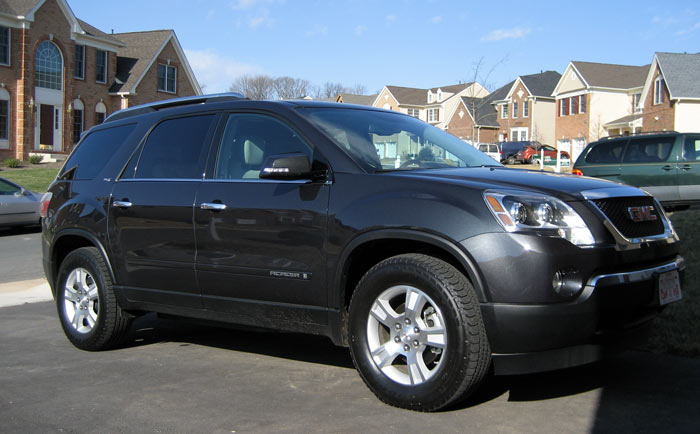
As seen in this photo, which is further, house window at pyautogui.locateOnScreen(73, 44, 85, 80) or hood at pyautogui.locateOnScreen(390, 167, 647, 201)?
house window at pyautogui.locateOnScreen(73, 44, 85, 80)

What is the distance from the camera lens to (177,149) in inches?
212

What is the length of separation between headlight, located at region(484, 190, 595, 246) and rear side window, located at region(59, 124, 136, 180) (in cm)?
354

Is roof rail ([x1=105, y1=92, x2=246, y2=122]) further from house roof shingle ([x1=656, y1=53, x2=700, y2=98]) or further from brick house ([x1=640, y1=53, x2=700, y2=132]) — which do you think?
house roof shingle ([x1=656, y1=53, x2=700, y2=98])

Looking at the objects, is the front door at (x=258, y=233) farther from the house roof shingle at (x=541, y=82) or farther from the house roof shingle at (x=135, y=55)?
the house roof shingle at (x=541, y=82)

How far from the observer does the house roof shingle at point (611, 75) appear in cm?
5244

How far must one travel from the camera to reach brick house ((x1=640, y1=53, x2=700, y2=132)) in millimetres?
41750

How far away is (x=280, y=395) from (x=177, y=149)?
214 cm

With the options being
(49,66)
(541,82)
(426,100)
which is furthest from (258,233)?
(426,100)

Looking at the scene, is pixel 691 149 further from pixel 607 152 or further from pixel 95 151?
pixel 95 151

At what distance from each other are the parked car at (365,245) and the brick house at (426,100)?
67.8 meters

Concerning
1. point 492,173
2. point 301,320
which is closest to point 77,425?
point 301,320

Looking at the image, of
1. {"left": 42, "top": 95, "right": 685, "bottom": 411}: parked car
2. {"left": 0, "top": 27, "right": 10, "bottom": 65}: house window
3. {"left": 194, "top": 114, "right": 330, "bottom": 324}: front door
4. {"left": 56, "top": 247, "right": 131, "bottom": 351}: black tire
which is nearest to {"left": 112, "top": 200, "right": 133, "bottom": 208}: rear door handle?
{"left": 42, "top": 95, "right": 685, "bottom": 411}: parked car

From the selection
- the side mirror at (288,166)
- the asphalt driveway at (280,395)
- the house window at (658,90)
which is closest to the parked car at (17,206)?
the asphalt driveway at (280,395)

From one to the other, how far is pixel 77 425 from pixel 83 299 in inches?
81.7
